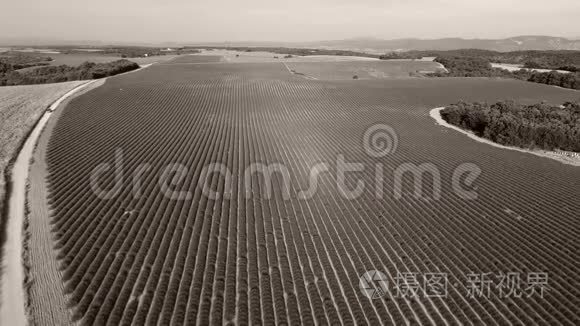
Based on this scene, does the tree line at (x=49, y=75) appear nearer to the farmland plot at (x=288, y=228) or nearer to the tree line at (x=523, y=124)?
the farmland plot at (x=288, y=228)

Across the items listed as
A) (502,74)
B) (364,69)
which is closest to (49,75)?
(364,69)

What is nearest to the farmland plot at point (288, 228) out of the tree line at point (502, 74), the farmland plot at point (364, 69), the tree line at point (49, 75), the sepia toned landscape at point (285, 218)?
the sepia toned landscape at point (285, 218)

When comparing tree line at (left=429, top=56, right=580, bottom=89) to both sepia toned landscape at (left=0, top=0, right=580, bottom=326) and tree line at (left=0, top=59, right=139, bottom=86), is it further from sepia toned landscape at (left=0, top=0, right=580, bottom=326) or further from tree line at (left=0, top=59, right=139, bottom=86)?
tree line at (left=0, top=59, right=139, bottom=86)

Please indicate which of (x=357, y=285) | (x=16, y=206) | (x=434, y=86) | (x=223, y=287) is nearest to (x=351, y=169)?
(x=357, y=285)

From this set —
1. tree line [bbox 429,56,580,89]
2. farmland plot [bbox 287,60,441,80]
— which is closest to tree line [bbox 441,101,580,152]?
tree line [bbox 429,56,580,89]

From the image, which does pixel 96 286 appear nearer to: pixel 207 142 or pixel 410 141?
pixel 207 142

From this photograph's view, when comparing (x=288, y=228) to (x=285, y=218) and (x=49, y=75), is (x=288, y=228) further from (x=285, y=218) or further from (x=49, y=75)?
(x=49, y=75)
